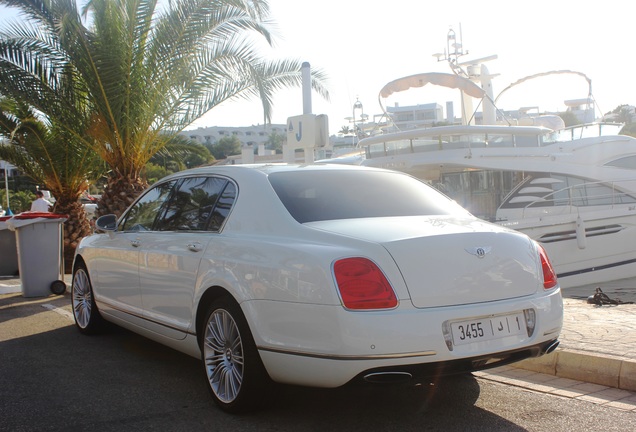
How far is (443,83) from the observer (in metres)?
20.2

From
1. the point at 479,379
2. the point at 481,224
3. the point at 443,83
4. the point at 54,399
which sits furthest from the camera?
the point at 443,83

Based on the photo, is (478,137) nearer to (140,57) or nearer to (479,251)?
(140,57)

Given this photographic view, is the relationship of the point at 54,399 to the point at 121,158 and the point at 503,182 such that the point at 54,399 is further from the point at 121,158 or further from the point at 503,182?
the point at 503,182

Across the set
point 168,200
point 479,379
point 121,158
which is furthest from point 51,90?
point 479,379

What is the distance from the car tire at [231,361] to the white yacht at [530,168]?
41.3 feet

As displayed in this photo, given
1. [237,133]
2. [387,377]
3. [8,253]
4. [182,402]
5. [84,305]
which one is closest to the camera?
[387,377]

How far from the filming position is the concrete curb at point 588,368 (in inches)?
191

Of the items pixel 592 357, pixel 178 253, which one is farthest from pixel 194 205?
pixel 592 357

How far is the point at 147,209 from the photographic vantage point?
6250mm

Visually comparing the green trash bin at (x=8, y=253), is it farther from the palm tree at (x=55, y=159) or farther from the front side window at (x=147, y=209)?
the front side window at (x=147, y=209)

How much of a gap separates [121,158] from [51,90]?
1783mm

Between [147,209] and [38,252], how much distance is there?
5.19m

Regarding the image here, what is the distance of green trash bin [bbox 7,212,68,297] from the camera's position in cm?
1051

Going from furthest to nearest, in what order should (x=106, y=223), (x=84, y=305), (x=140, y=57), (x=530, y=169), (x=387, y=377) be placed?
1. (x=530, y=169)
2. (x=140, y=57)
3. (x=84, y=305)
4. (x=106, y=223)
5. (x=387, y=377)
